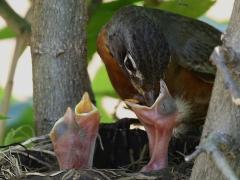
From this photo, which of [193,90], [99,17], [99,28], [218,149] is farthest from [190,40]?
[218,149]

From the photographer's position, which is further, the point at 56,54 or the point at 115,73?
the point at 115,73

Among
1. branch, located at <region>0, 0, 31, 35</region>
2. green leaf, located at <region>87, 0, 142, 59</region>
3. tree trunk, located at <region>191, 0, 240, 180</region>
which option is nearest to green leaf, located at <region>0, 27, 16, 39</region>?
branch, located at <region>0, 0, 31, 35</region>

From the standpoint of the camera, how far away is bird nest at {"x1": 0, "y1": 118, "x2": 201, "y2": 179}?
237cm

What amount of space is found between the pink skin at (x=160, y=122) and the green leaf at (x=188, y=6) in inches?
19.3

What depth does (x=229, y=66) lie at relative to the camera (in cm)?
153

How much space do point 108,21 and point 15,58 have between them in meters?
0.84

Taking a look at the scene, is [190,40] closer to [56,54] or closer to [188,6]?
[188,6]

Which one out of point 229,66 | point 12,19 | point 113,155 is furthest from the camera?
point 113,155

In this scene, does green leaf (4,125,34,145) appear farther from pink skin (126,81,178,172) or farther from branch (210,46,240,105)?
branch (210,46,240,105)

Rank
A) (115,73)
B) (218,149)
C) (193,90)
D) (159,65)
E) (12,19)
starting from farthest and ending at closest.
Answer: (115,73) < (193,90) < (159,65) < (12,19) < (218,149)

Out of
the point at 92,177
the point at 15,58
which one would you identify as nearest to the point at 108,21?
the point at 15,58

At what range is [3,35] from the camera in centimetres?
289

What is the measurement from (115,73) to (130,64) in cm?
32

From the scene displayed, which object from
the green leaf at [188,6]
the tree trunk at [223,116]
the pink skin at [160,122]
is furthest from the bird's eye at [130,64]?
the tree trunk at [223,116]
